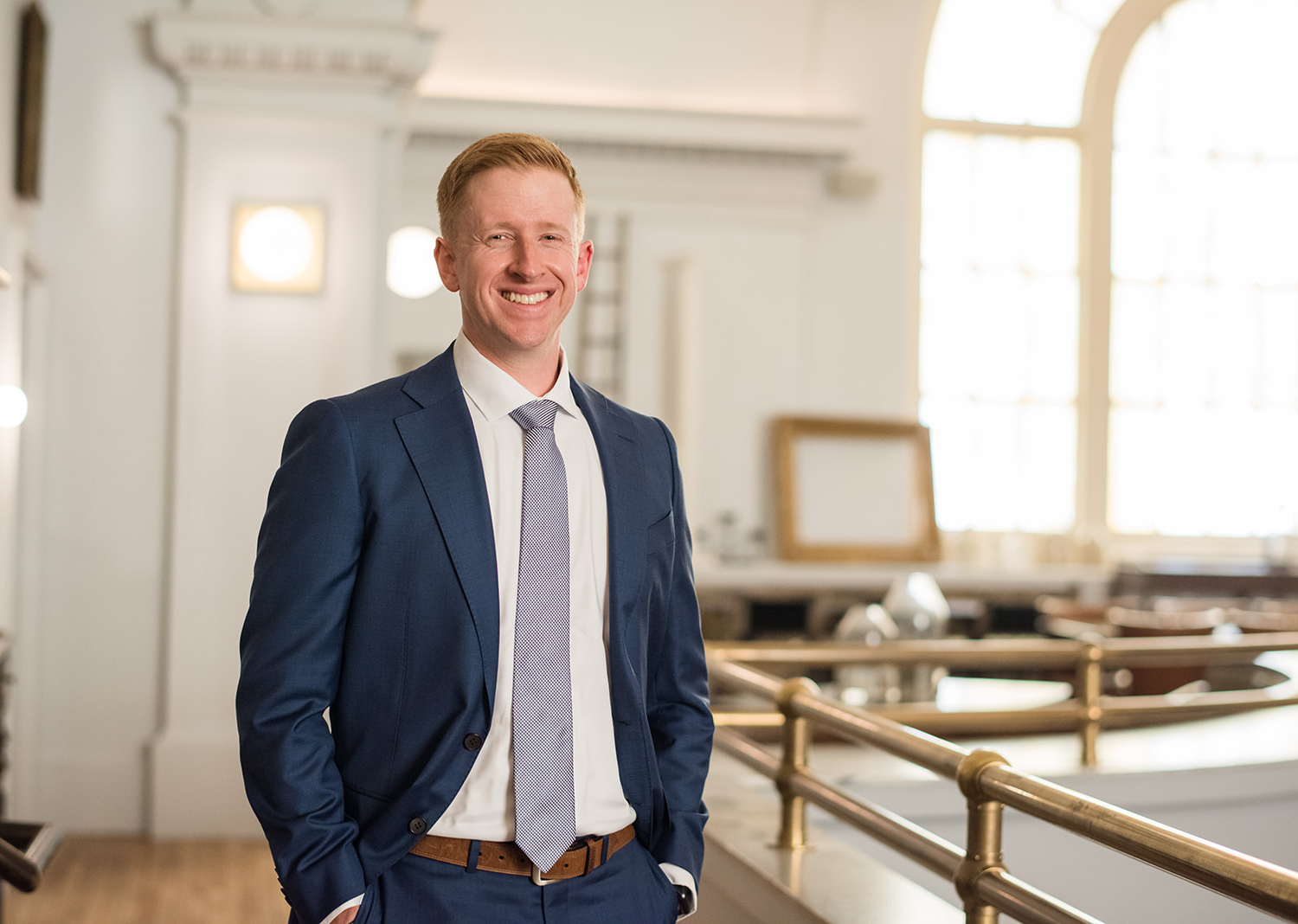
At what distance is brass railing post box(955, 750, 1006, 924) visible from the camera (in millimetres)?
1781

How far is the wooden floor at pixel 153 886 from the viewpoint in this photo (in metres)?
3.75

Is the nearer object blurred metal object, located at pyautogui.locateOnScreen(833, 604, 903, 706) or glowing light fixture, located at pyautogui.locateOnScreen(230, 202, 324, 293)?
blurred metal object, located at pyautogui.locateOnScreen(833, 604, 903, 706)

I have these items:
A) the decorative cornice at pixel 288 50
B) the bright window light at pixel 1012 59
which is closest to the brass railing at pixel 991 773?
the decorative cornice at pixel 288 50

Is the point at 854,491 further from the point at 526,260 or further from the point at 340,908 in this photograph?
the point at 340,908

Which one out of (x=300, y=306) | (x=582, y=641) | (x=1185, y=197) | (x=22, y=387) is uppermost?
(x=1185, y=197)

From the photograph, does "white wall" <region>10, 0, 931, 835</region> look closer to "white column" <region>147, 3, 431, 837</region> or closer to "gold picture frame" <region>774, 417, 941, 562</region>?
"white column" <region>147, 3, 431, 837</region>

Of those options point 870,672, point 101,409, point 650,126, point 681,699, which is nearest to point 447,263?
point 681,699

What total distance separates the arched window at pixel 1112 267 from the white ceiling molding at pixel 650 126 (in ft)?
5.43

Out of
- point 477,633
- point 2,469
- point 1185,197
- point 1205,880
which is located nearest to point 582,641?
point 477,633

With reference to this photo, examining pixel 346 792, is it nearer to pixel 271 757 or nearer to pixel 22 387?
pixel 271 757

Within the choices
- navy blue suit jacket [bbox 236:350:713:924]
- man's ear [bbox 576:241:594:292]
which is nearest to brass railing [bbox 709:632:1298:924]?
navy blue suit jacket [bbox 236:350:713:924]

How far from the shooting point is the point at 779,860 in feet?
7.80

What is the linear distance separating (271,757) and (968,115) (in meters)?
9.56

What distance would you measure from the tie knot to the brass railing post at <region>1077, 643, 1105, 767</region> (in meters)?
2.43
